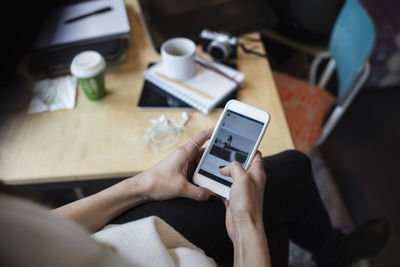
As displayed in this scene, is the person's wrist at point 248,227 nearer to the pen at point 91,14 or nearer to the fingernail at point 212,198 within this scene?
the fingernail at point 212,198

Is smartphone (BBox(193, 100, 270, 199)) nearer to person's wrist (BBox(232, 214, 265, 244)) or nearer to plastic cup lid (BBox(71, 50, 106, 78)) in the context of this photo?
person's wrist (BBox(232, 214, 265, 244))

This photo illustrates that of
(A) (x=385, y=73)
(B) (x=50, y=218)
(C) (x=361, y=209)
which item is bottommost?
(C) (x=361, y=209)

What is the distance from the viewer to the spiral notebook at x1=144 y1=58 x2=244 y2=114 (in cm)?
83

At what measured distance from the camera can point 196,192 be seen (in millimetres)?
688

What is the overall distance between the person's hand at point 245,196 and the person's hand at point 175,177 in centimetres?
11

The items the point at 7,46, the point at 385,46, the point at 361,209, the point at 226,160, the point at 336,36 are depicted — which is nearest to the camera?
the point at 226,160

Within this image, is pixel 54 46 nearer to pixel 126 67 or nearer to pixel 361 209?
pixel 126 67

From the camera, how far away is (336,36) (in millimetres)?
1172

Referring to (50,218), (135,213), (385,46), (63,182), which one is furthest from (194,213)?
(385,46)

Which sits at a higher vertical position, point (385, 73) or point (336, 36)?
point (336, 36)

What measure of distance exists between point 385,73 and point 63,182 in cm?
188

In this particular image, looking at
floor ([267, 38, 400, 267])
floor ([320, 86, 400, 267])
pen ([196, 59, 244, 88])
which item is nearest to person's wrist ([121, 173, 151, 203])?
pen ([196, 59, 244, 88])

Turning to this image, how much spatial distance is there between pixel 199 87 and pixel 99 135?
0.31m

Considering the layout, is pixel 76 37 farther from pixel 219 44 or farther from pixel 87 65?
pixel 219 44
